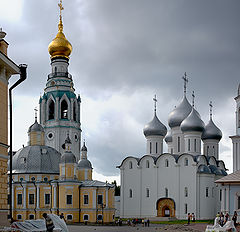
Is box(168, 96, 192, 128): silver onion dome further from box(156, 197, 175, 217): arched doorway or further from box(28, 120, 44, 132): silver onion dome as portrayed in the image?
box(28, 120, 44, 132): silver onion dome

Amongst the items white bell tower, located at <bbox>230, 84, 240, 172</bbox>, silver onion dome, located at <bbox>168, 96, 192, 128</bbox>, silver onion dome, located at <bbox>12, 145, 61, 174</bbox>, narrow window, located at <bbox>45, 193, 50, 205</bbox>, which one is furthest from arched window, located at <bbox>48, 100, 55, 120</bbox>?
white bell tower, located at <bbox>230, 84, 240, 172</bbox>

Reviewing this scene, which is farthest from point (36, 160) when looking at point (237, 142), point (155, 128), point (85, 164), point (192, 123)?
point (237, 142)

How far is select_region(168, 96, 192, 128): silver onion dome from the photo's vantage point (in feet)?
181

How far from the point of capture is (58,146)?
199 ft

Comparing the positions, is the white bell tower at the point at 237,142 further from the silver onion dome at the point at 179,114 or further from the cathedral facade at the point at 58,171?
the silver onion dome at the point at 179,114

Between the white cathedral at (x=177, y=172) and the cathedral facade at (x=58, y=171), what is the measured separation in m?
2.98

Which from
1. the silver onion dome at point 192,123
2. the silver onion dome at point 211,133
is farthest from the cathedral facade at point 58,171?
the silver onion dome at point 211,133

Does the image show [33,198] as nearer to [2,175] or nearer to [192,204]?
[192,204]

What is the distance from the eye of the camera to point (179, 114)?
5534 centimetres

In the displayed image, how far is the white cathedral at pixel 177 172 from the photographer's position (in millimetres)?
49688

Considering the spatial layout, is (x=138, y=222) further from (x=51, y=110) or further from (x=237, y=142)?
(x=51, y=110)

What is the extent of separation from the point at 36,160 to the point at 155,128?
1315cm

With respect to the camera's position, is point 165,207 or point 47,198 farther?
point 47,198

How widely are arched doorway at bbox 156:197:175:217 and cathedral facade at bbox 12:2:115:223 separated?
4.68 meters
